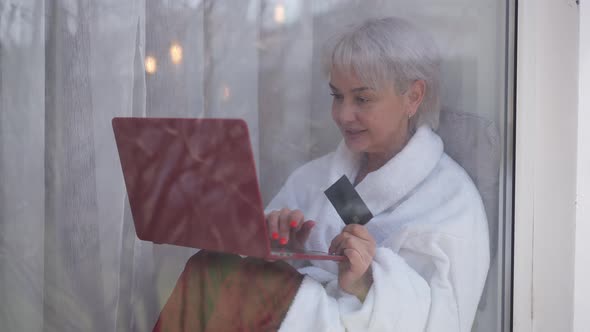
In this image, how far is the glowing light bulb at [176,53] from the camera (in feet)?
3.04

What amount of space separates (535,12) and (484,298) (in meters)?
0.49

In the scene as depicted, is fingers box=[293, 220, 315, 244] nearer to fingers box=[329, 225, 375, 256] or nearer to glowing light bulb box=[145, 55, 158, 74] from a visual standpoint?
fingers box=[329, 225, 375, 256]

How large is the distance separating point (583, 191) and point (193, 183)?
698 mm

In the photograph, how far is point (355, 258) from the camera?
896mm

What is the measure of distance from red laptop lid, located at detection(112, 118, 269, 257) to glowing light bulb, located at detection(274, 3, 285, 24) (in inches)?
6.8

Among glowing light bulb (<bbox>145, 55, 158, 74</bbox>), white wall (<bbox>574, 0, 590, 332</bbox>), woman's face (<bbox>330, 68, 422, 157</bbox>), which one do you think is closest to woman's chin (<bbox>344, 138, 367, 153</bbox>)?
woman's face (<bbox>330, 68, 422, 157</bbox>)

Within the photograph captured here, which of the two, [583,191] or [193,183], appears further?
[583,191]

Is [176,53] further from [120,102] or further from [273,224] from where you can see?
[273,224]

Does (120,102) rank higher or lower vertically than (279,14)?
lower

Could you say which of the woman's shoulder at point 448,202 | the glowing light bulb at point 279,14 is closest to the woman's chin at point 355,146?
the woman's shoulder at point 448,202

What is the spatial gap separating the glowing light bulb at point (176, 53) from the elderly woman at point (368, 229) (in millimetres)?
228

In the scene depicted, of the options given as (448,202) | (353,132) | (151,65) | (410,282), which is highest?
(151,65)

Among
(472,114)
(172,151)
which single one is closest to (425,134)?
(472,114)

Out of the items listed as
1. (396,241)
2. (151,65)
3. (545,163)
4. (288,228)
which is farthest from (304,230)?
(545,163)
